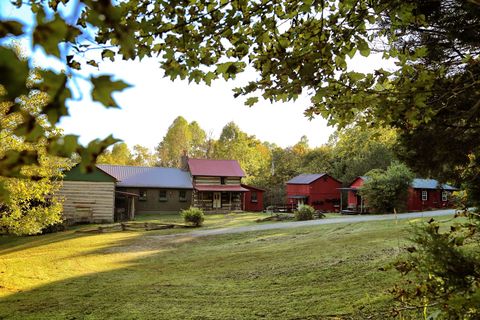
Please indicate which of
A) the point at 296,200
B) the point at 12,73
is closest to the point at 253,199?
the point at 296,200

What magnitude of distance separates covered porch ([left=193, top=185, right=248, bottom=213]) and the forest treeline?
27.0 feet

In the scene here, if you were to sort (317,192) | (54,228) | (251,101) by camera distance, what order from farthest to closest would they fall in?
1. (317,192)
2. (54,228)
3. (251,101)

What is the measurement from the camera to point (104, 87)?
36.4 inches

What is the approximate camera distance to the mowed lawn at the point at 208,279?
23.6 feet

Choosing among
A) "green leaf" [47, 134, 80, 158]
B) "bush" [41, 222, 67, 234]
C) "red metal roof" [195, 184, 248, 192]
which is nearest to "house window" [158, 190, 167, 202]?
"red metal roof" [195, 184, 248, 192]

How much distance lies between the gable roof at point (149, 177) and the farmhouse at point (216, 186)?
1.28 m

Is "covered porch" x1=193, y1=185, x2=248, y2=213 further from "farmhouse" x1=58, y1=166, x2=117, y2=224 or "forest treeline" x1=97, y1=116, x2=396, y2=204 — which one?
"farmhouse" x1=58, y1=166, x2=117, y2=224

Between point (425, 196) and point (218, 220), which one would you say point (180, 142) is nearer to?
point (218, 220)

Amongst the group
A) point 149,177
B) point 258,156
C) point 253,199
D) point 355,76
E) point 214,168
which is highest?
point 258,156

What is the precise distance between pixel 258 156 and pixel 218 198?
23.9 metres

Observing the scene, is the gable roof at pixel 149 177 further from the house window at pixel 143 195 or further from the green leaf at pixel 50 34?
the green leaf at pixel 50 34

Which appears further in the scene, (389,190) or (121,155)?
(121,155)

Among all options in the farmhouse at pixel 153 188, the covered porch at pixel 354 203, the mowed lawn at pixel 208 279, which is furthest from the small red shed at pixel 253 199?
the mowed lawn at pixel 208 279

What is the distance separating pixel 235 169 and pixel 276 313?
36707mm
